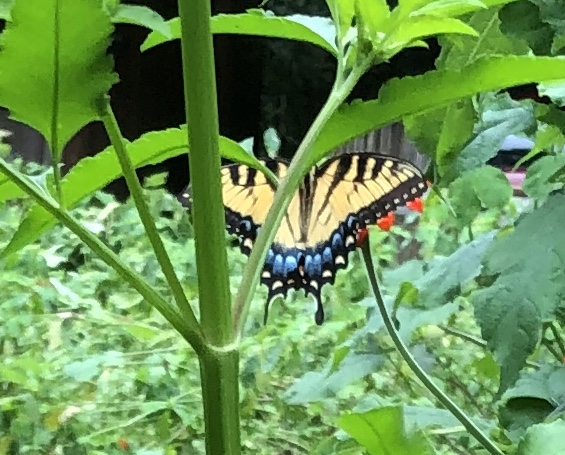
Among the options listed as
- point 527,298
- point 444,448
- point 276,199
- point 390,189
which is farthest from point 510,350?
point 444,448

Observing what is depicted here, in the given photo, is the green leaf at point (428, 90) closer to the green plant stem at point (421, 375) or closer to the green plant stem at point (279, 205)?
the green plant stem at point (279, 205)

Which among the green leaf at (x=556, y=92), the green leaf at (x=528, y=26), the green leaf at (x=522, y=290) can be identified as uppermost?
the green leaf at (x=528, y=26)

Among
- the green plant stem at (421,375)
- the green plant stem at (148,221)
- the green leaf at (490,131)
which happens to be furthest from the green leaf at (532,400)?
the green plant stem at (148,221)

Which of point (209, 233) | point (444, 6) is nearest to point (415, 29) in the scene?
point (444, 6)

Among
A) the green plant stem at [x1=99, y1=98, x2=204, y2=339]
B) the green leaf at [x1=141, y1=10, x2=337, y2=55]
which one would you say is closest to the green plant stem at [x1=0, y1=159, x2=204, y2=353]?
the green plant stem at [x1=99, y1=98, x2=204, y2=339]

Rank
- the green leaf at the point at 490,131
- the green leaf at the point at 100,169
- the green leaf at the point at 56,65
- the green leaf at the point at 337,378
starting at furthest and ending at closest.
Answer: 1. the green leaf at the point at 337,378
2. the green leaf at the point at 490,131
3. the green leaf at the point at 100,169
4. the green leaf at the point at 56,65

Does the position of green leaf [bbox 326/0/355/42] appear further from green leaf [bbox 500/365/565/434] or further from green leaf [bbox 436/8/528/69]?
green leaf [bbox 500/365/565/434]
